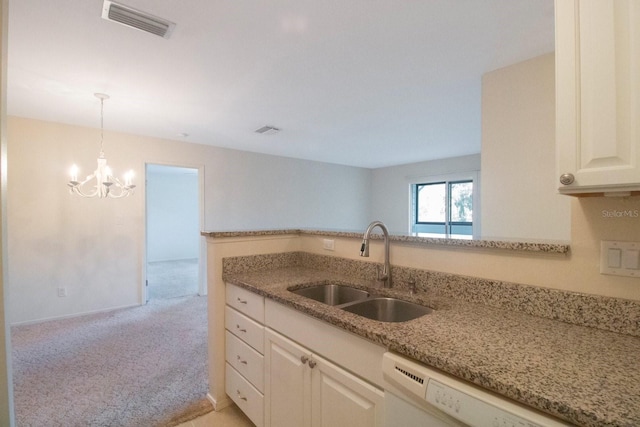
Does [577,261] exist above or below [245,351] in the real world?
above

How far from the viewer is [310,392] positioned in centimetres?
125

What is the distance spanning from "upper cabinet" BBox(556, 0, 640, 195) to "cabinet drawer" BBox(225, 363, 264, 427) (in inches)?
68.1

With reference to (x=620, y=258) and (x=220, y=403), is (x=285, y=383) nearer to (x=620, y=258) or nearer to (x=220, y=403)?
(x=220, y=403)

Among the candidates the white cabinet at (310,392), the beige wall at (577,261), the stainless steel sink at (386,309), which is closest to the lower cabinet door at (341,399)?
the white cabinet at (310,392)

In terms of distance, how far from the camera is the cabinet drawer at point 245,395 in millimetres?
1591

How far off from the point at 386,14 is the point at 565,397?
1.93 meters

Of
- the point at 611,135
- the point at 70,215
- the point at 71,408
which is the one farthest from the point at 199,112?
the point at 611,135

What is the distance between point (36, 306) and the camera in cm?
351

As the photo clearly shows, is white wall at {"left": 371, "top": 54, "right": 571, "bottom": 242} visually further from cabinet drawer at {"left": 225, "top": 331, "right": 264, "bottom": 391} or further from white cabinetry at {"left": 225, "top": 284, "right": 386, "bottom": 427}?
cabinet drawer at {"left": 225, "top": 331, "right": 264, "bottom": 391}

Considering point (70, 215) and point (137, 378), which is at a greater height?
point (70, 215)

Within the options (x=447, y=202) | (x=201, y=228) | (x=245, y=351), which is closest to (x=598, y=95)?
(x=245, y=351)

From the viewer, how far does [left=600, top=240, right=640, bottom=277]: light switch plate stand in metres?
0.93

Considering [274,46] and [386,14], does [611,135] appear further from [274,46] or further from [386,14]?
[274,46]

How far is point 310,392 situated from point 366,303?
48 centimetres
